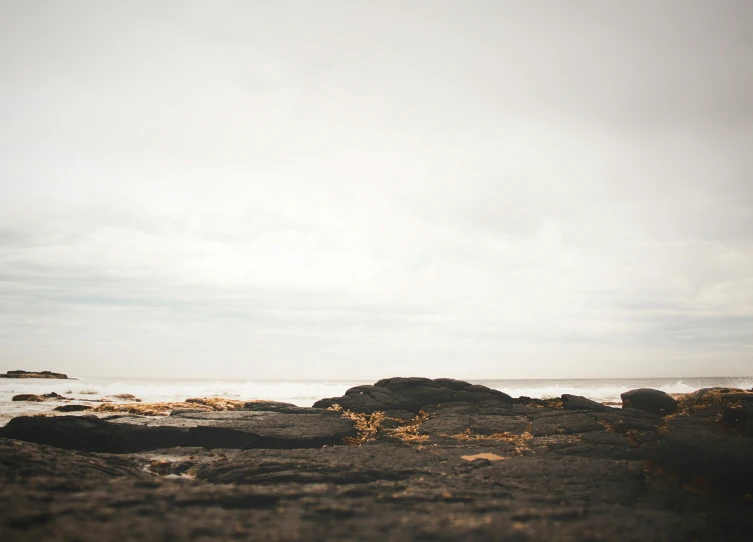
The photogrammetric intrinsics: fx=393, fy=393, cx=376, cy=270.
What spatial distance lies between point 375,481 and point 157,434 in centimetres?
922

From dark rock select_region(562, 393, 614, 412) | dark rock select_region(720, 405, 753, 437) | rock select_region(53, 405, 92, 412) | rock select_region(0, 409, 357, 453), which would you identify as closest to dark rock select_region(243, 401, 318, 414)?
rock select_region(0, 409, 357, 453)

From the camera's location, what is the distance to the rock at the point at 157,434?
12680 millimetres

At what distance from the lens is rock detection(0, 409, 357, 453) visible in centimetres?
1268

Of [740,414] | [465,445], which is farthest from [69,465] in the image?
[740,414]

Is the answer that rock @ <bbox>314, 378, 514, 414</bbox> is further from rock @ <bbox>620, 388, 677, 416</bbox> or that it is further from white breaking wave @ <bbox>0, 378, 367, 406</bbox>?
white breaking wave @ <bbox>0, 378, 367, 406</bbox>

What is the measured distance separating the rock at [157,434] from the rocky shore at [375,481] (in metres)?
0.04

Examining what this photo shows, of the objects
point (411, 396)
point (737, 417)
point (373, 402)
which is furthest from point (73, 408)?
point (737, 417)

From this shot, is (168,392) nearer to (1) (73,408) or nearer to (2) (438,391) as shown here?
(1) (73,408)

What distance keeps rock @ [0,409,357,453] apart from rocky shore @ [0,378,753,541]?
4 centimetres

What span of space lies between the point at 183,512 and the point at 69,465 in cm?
423

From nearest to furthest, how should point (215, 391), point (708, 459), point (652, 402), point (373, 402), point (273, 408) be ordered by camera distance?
point (708, 459) < point (273, 408) < point (373, 402) < point (652, 402) < point (215, 391)

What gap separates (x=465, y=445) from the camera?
39.1ft

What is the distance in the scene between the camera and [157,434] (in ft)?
42.8

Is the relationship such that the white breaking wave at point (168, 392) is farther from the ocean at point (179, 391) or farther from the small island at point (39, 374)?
the small island at point (39, 374)
